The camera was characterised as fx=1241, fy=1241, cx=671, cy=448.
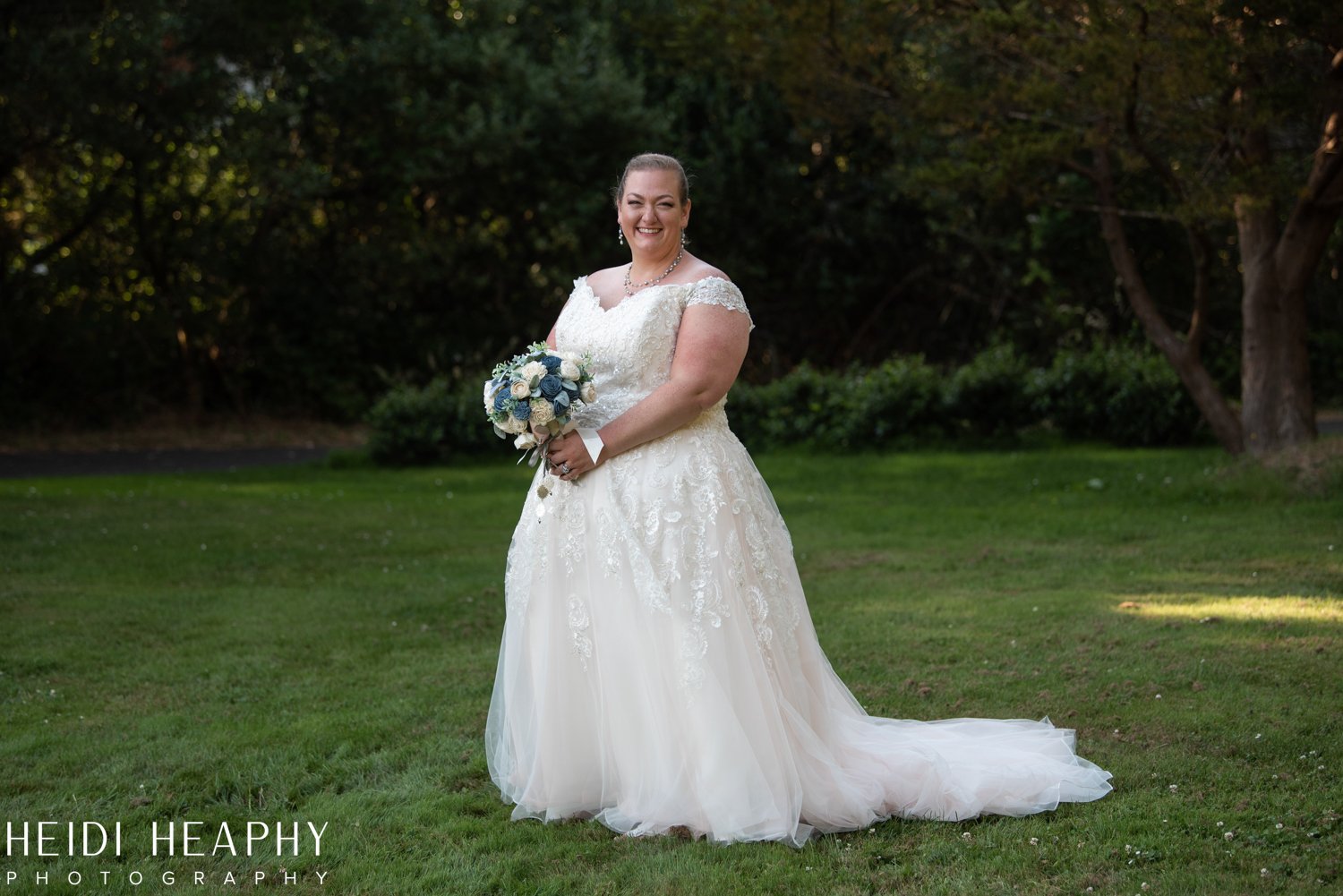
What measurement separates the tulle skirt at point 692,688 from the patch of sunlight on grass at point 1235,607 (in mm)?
2590

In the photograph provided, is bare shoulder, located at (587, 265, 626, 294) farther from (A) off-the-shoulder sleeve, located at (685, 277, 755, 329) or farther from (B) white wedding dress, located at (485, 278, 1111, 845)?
(A) off-the-shoulder sleeve, located at (685, 277, 755, 329)

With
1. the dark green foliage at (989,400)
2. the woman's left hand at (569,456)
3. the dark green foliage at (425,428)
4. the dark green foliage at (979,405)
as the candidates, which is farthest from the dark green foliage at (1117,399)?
the woman's left hand at (569,456)

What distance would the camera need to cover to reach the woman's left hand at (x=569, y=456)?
4176 millimetres

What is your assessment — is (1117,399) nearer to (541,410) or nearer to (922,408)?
(922,408)

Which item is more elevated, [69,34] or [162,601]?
[69,34]

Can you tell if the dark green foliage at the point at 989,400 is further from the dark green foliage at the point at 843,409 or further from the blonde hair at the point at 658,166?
the blonde hair at the point at 658,166

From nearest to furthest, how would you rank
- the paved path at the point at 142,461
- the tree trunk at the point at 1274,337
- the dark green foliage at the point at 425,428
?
the tree trunk at the point at 1274,337 → the paved path at the point at 142,461 → the dark green foliage at the point at 425,428

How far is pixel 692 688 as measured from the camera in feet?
13.1

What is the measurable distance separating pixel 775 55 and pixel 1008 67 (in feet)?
7.29

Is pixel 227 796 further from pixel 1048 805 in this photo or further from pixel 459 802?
pixel 1048 805

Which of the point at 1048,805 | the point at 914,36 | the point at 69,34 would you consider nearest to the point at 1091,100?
the point at 914,36

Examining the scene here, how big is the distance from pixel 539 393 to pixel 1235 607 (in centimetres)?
451

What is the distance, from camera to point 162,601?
25.0ft

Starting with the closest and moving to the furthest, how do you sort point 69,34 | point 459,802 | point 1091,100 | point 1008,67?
1. point 459,802
2. point 1091,100
3. point 1008,67
4. point 69,34
